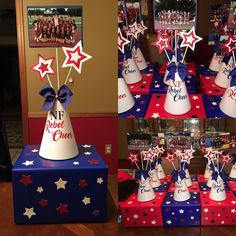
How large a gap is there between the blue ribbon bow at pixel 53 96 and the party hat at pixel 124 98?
5.2 inches

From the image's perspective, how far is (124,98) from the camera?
0.96 m

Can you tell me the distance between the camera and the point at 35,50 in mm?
2371

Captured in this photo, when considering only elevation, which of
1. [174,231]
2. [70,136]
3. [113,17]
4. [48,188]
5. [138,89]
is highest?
[113,17]

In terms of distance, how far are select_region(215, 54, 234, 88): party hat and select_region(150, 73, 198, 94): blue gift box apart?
56mm

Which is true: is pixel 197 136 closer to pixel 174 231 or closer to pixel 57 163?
pixel 174 231

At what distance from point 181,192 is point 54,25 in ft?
5.51

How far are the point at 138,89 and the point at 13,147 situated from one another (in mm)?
1860

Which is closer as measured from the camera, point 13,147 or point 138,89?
point 138,89

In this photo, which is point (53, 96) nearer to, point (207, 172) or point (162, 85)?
point (162, 85)

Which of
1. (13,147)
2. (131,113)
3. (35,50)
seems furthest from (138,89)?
(13,147)

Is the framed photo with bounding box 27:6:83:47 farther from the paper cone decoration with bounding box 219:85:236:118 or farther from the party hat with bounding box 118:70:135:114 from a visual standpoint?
the paper cone decoration with bounding box 219:85:236:118

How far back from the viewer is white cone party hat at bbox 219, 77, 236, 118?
0.94 meters

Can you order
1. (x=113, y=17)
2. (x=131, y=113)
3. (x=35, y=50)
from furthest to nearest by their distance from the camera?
(x=113, y=17)
(x=35, y=50)
(x=131, y=113)

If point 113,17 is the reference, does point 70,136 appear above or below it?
below
